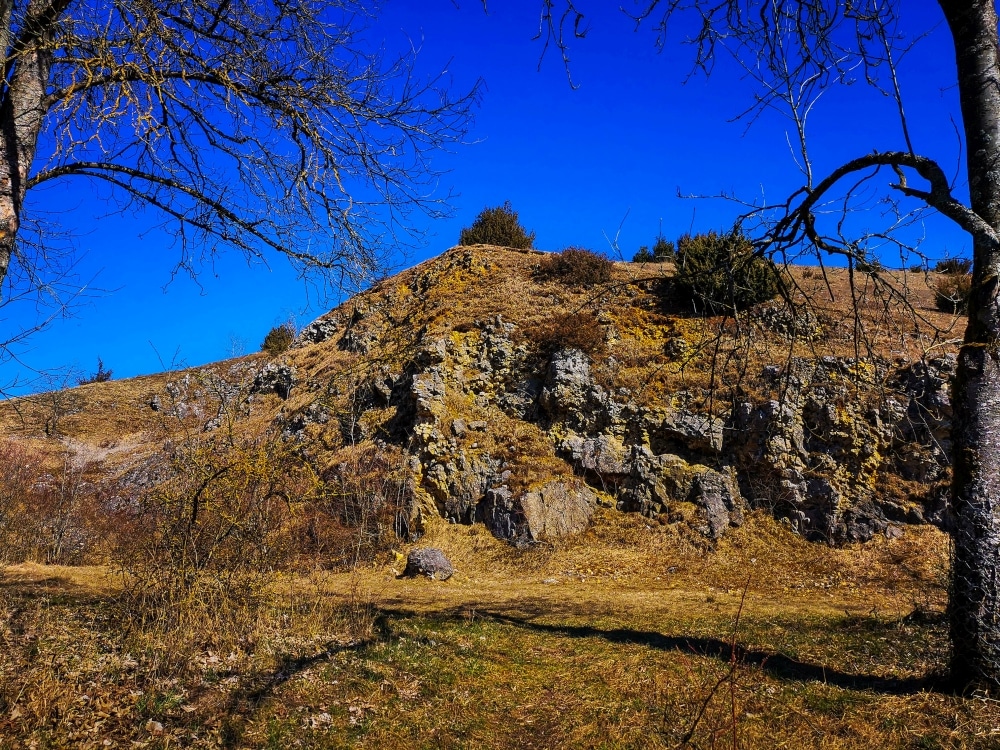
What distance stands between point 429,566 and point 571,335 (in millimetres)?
8091

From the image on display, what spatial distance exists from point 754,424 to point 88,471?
22.5m

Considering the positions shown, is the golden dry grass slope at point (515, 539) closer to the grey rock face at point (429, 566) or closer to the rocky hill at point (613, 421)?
the rocky hill at point (613, 421)

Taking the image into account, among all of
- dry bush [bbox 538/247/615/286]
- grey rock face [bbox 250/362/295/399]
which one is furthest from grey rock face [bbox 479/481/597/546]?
grey rock face [bbox 250/362/295/399]

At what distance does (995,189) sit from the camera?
16.3 ft

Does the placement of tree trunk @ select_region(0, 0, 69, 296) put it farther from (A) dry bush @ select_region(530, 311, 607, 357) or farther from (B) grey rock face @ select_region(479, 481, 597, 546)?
(A) dry bush @ select_region(530, 311, 607, 357)

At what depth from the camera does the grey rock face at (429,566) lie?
12562mm

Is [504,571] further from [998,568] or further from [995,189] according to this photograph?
[995,189]

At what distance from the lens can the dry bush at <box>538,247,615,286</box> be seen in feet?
72.5

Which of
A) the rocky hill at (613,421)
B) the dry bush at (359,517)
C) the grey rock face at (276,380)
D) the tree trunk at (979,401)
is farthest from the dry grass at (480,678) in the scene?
the grey rock face at (276,380)

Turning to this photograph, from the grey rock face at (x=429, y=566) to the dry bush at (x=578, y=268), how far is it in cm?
1213

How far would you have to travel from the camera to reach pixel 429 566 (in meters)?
12.7

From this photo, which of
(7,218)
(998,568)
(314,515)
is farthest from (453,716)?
(314,515)

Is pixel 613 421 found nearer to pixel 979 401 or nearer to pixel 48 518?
A: pixel 979 401

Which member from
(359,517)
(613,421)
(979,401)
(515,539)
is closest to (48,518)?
(359,517)
